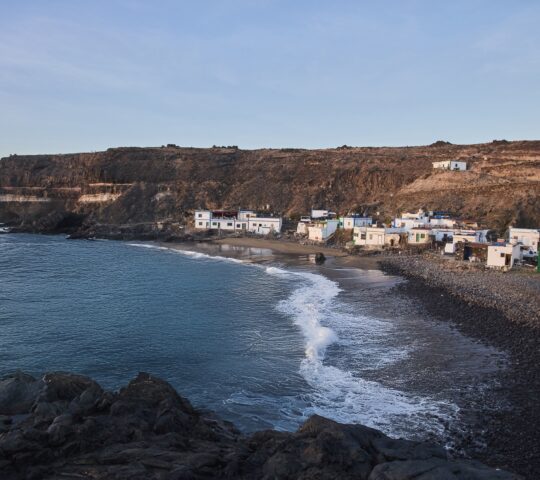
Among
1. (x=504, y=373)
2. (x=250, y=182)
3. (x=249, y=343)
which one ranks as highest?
(x=250, y=182)

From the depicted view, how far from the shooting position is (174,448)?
12.1 metres

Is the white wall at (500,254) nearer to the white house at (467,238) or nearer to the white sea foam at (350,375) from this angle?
the white house at (467,238)

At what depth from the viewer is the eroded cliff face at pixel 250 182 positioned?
211 feet

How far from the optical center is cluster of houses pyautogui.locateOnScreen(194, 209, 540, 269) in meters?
39.6

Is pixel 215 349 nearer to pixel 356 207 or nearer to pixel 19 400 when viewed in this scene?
pixel 19 400

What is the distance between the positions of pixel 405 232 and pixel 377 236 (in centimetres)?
285

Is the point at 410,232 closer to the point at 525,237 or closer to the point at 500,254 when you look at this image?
the point at 525,237

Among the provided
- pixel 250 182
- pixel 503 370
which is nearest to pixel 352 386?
pixel 503 370

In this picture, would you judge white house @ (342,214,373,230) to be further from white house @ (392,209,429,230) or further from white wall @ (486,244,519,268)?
white wall @ (486,244,519,268)

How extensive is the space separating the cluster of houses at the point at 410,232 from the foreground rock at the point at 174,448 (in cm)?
2975

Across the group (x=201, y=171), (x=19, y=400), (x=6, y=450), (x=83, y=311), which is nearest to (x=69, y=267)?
(x=83, y=311)

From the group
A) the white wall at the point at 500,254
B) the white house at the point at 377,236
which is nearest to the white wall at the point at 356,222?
the white house at the point at 377,236

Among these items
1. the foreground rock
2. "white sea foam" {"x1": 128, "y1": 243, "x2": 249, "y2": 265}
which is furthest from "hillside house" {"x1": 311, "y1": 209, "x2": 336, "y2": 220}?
the foreground rock

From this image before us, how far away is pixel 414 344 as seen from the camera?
22672 mm
